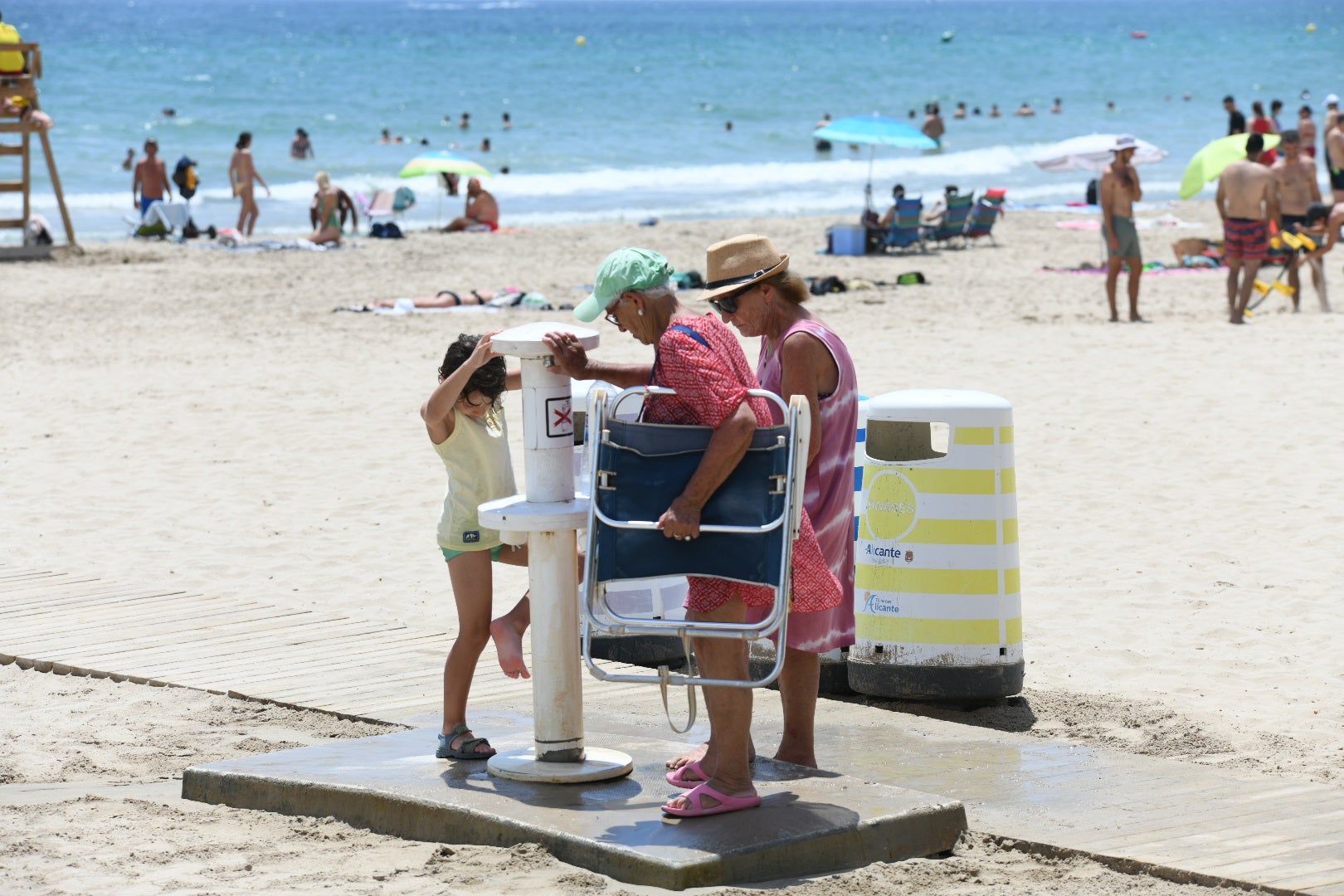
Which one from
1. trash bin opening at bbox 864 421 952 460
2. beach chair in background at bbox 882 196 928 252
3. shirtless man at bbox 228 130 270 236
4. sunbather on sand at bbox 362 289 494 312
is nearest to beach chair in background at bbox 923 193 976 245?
beach chair in background at bbox 882 196 928 252

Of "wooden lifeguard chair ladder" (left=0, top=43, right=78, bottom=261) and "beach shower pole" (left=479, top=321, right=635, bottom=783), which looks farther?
"wooden lifeguard chair ladder" (left=0, top=43, right=78, bottom=261)

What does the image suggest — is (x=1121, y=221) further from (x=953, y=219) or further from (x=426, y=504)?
(x=426, y=504)

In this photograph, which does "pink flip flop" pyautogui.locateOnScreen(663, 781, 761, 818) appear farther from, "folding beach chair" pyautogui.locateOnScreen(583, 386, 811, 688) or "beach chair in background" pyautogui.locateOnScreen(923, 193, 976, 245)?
"beach chair in background" pyautogui.locateOnScreen(923, 193, 976, 245)

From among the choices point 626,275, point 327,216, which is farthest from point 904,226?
point 626,275

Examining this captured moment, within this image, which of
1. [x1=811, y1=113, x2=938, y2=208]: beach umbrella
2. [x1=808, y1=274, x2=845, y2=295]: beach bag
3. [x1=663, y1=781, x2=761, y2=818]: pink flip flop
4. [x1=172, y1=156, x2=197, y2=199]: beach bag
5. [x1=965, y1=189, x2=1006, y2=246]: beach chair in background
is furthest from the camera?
[x1=172, y1=156, x2=197, y2=199]: beach bag

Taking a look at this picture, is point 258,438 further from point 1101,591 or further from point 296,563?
point 1101,591

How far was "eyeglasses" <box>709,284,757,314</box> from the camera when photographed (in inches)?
156

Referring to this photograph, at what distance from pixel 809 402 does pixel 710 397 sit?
0.42 m

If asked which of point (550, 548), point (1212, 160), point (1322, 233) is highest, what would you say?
point (1212, 160)

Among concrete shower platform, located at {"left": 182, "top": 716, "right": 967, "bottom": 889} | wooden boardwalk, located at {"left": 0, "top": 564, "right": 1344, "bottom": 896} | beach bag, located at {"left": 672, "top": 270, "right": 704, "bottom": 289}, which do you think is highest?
beach bag, located at {"left": 672, "top": 270, "right": 704, "bottom": 289}

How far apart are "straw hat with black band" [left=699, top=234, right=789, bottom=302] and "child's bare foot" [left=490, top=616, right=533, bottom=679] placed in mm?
1011

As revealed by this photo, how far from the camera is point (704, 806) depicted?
144 inches

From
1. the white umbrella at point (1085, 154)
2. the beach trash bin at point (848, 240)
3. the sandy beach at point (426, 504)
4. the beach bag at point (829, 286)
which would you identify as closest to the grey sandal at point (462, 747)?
the sandy beach at point (426, 504)

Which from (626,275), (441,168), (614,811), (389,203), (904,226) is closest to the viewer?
(626,275)
